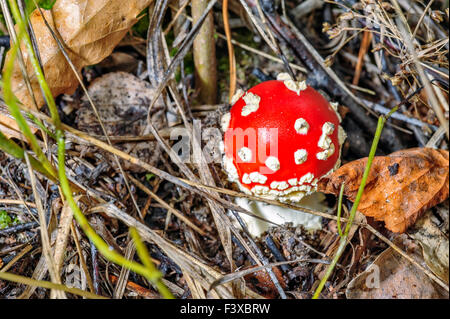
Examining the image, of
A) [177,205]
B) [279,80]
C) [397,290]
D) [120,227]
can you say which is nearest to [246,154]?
[279,80]

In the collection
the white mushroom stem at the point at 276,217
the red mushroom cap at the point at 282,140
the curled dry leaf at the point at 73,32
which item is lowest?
the white mushroom stem at the point at 276,217

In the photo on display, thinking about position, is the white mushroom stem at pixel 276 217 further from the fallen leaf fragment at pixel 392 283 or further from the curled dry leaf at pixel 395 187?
the fallen leaf fragment at pixel 392 283

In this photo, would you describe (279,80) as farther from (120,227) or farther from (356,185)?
(120,227)

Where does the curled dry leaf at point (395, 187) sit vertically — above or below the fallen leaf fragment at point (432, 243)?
above

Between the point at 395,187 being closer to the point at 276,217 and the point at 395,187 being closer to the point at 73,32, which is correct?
the point at 276,217

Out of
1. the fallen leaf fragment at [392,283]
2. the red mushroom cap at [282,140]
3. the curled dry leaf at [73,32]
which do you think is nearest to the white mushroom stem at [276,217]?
the red mushroom cap at [282,140]

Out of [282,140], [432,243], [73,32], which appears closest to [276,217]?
[282,140]
